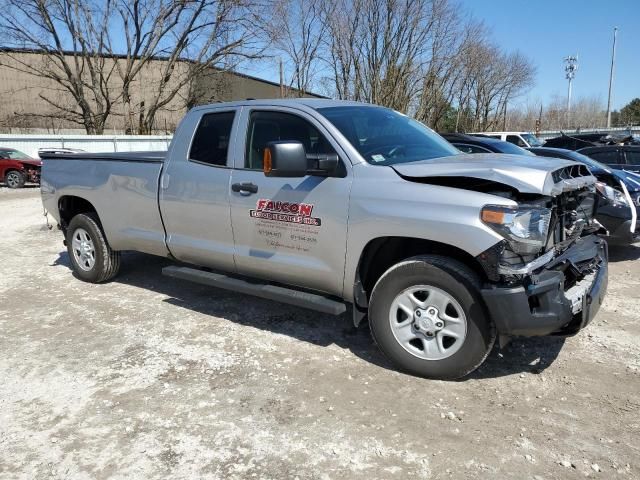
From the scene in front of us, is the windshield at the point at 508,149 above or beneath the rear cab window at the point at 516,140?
beneath

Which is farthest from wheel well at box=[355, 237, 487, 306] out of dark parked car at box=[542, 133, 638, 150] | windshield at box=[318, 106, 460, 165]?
dark parked car at box=[542, 133, 638, 150]

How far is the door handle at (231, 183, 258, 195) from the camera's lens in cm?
425

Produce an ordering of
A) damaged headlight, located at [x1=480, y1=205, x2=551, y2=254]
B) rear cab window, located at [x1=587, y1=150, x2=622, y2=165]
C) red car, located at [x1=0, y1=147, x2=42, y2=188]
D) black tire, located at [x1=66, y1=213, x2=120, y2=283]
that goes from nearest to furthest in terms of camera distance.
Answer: damaged headlight, located at [x1=480, y1=205, x2=551, y2=254]
black tire, located at [x1=66, y1=213, x2=120, y2=283]
rear cab window, located at [x1=587, y1=150, x2=622, y2=165]
red car, located at [x1=0, y1=147, x2=42, y2=188]

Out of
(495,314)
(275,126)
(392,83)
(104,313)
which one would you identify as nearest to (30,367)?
(104,313)

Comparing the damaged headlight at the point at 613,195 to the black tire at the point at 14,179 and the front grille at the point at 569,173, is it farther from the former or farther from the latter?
the black tire at the point at 14,179

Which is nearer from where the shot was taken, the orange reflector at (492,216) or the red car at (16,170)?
the orange reflector at (492,216)

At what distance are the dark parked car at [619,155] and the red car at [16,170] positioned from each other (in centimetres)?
1708

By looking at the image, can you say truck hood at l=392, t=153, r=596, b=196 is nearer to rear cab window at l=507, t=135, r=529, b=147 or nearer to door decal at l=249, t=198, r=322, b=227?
door decal at l=249, t=198, r=322, b=227

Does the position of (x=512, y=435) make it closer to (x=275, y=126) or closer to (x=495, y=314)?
(x=495, y=314)

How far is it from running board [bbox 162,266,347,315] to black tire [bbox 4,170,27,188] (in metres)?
16.3

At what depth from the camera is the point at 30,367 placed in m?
4.01

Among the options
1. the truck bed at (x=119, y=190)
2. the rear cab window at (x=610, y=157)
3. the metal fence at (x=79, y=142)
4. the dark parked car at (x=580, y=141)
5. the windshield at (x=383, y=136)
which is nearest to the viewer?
the windshield at (x=383, y=136)

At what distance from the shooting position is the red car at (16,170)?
1836 centimetres

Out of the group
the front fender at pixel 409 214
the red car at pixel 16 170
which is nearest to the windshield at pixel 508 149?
the front fender at pixel 409 214
